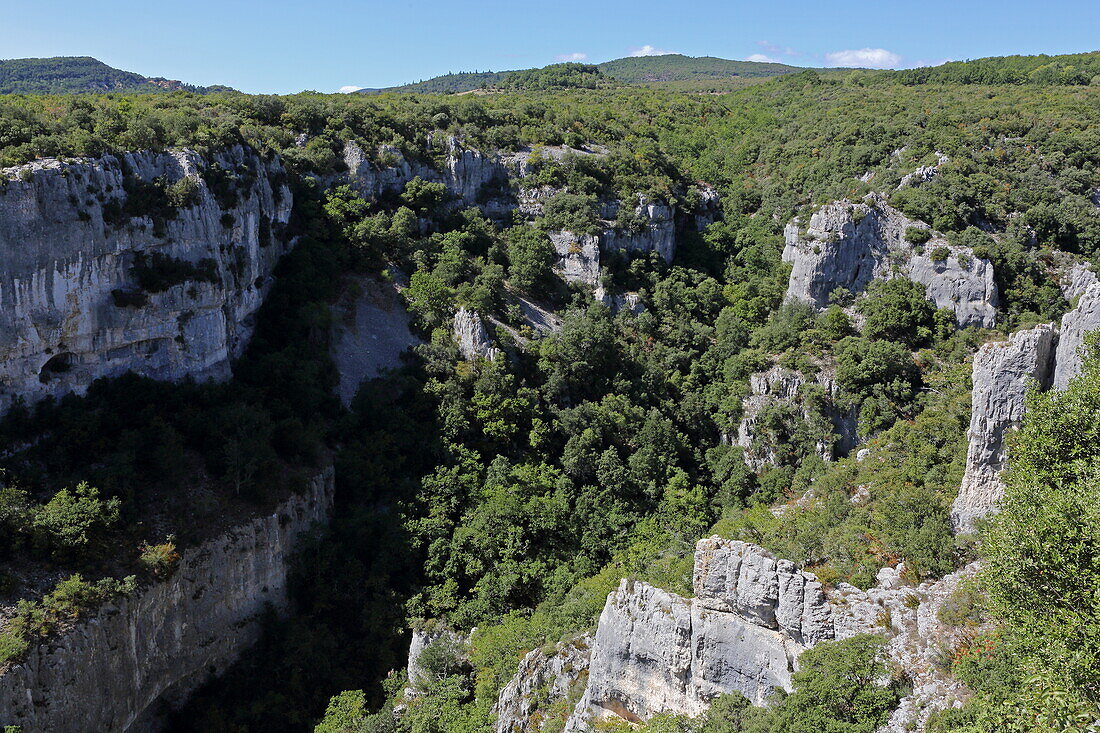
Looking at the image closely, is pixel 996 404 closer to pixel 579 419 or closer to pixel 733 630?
pixel 733 630

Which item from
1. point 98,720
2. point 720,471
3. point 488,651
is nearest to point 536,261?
point 720,471

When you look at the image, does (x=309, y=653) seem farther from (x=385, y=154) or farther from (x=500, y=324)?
(x=385, y=154)

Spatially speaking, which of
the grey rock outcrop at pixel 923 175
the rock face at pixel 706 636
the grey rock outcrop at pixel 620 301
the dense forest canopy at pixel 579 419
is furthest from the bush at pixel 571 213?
the rock face at pixel 706 636

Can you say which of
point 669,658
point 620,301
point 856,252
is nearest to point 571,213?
point 620,301

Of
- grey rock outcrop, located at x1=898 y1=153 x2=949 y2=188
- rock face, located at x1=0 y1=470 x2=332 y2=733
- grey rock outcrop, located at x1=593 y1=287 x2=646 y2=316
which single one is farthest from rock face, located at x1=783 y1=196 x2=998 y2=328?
rock face, located at x1=0 y1=470 x2=332 y2=733

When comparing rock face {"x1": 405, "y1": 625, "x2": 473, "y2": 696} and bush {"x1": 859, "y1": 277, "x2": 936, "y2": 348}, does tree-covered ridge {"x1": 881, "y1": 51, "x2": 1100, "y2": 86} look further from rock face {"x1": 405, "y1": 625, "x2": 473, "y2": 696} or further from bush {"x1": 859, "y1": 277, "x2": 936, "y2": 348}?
rock face {"x1": 405, "y1": 625, "x2": 473, "y2": 696}

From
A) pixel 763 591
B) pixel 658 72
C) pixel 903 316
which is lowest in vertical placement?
pixel 763 591
